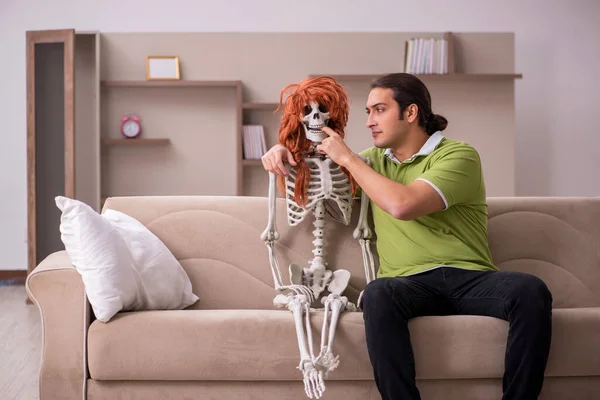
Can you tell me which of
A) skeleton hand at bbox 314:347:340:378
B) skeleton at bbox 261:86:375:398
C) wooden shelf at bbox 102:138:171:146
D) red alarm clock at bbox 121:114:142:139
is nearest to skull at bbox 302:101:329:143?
skeleton at bbox 261:86:375:398

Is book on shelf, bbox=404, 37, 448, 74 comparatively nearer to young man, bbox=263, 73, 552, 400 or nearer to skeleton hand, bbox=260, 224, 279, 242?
young man, bbox=263, 73, 552, 400

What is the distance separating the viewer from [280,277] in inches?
102

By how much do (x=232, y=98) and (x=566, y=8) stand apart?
2743mm

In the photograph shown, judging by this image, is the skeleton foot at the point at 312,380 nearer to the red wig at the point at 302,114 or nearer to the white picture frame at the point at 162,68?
the red wig at the point at 302,114

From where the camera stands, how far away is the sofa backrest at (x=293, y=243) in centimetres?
266

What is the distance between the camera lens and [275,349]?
2195mm

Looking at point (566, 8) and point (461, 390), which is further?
point (566, 8)

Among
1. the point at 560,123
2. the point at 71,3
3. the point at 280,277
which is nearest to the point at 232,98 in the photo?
the point at 71,3

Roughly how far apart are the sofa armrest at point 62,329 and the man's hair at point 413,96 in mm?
1190

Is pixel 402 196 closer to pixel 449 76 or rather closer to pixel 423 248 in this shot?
pixel 423 248

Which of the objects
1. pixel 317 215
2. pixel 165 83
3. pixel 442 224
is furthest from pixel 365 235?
pixel 165 83

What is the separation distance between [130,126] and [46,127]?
0.61m

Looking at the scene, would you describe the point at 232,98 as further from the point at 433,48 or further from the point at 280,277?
the point at 280,277

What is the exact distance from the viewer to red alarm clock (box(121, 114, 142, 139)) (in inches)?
222
